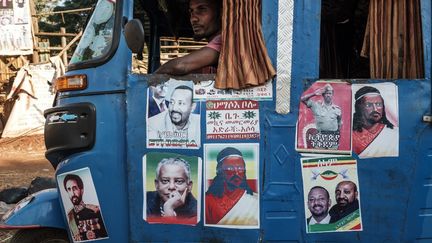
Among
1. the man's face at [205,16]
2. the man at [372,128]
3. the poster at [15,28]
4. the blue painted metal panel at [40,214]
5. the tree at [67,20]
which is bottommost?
the blue painted metal panel at [40,214]

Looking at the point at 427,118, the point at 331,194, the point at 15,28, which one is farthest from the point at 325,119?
the point at 15,28

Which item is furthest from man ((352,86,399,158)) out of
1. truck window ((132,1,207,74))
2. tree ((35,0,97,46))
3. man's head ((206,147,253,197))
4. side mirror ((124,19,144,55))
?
tree ((35,0,97,46))

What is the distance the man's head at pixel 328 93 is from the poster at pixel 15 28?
1332 cm

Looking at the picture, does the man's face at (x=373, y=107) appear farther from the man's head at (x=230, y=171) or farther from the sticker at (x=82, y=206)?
the sticker at (x=82, y=206)

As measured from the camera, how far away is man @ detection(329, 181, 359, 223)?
9.09ft

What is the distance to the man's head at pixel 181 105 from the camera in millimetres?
2816

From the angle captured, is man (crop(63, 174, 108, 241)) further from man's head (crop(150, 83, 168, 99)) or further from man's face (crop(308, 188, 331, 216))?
man's face (crop(308, 188, 331, 216))

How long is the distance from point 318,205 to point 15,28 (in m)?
13.6

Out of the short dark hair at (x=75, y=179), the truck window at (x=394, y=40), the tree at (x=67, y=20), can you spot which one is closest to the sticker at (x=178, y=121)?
the short dark hair at (x=75, y=179)

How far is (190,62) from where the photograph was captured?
114 inches

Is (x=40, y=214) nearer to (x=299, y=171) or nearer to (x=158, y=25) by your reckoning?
(x=299, y=171)

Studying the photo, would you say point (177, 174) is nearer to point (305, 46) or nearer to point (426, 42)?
point (305, 46)

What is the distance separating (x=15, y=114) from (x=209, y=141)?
12323 millimetres

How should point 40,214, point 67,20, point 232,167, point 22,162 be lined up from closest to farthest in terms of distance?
point 232,167
point 40,214
point 22,162
point 67,20
